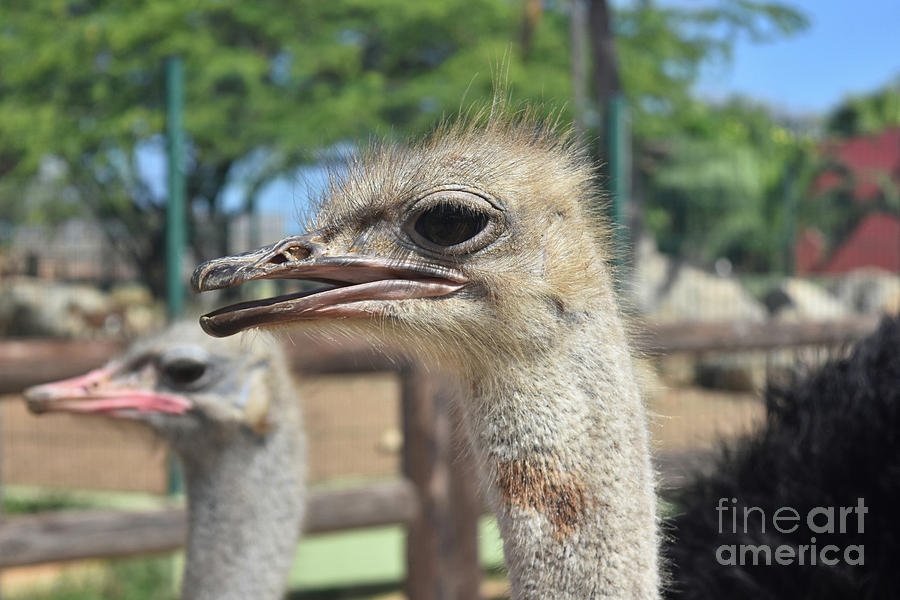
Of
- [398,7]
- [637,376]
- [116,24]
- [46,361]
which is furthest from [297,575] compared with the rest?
[398,7]

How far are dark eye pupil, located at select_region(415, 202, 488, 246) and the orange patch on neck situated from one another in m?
0.32

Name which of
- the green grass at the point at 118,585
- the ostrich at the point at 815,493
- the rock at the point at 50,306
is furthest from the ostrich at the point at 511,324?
the rock at the point at 50,306

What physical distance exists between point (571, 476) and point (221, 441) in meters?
1.23

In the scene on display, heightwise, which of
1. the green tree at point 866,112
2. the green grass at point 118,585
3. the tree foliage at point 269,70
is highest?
the green tree at point 866,112

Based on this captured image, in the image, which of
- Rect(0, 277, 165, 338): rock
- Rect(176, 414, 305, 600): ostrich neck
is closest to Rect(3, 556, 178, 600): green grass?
Rect(0, 277, 165, 338): rock

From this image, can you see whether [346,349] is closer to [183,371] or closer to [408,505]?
[408,505]

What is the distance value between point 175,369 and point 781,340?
3.18 m

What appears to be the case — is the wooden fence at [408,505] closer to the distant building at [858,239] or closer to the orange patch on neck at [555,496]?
the orange patch on neck at [555,496]

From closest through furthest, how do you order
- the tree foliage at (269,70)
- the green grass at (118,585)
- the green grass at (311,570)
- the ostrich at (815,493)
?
1. the ostrich at (815,493)
2. the green grass at (118,585)
3. the green grass at (311,570)
4. the tree foliage at (269,70)

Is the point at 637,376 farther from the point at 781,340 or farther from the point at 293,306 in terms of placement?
the point at 781,340

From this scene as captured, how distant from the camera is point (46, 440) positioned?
679 cm

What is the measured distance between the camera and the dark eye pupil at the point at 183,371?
2.31 m

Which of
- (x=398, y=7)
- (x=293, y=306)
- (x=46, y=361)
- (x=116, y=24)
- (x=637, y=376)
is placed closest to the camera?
(x=293, y=306)

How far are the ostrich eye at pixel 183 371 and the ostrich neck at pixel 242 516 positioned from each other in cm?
16
